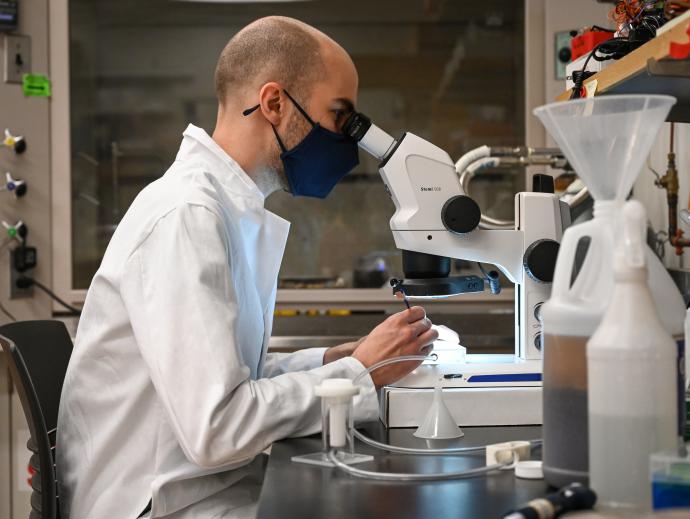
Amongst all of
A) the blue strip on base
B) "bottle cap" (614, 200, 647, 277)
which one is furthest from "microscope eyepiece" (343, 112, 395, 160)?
"bottle cap" (614, 200, 647, 277)

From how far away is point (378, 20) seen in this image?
3410mm

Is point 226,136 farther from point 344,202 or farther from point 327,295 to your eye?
point 344,202

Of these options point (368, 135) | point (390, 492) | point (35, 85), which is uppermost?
point (35, 85)

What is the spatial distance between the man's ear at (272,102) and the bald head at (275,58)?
0.02 metres

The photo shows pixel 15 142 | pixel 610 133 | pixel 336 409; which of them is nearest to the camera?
pixel 610 133

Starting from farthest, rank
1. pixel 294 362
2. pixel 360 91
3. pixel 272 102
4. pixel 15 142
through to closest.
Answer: pixel 360 91, pixel 15 142, pixel 294 362, pixel 272 102

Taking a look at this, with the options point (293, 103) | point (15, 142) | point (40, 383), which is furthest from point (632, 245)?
point (15, 142)

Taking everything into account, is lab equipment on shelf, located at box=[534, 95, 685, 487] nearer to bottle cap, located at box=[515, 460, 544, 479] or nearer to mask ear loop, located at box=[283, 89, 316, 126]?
bottle cap, located at box=[515, 460, 544, 479]

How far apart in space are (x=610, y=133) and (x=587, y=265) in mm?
139

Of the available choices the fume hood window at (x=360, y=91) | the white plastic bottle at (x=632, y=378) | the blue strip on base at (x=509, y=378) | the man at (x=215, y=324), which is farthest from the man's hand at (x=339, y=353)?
the fume hood window at (x=360, y=91)

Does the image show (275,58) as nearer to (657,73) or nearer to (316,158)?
(316,158)

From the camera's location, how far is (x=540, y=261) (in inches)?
59.1

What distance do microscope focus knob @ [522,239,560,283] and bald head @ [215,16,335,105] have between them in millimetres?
516

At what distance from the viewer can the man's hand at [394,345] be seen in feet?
4.58
